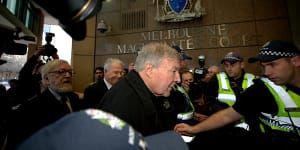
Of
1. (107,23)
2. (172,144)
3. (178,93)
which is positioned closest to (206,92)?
(178,93)

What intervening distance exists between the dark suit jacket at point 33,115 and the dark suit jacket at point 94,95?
0.82 metres

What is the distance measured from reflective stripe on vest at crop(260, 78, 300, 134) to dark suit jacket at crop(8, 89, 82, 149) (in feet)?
4.77

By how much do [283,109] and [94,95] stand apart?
205cm

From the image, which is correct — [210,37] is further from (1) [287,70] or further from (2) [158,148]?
(2) [158,148]

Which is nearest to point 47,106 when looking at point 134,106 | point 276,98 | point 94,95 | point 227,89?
point 134,106

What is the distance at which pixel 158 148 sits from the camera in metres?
0.59

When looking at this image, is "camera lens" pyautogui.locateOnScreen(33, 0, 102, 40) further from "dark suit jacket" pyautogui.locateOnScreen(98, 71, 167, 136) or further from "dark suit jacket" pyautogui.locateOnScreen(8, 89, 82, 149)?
"dark suit jacket" pyautogui.locateOnScreen(8, 89, 82, 149)

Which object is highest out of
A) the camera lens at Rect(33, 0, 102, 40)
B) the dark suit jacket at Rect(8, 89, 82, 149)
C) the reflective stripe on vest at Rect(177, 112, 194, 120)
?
the camera lens at Rect(33, 0, 102, 40)

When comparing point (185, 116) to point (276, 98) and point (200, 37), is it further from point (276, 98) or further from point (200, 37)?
point (200, 37)

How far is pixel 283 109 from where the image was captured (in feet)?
5.00

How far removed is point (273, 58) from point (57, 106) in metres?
1.69

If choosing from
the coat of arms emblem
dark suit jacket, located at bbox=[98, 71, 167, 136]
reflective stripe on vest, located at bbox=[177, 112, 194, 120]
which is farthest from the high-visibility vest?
the coat of arms emblem

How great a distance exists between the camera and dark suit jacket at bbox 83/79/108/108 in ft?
8.92

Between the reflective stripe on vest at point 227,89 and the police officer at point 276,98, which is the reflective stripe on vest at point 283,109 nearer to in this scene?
the police officer at point 276,98
